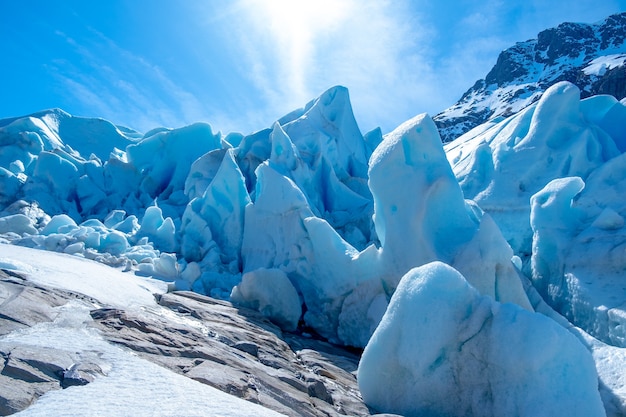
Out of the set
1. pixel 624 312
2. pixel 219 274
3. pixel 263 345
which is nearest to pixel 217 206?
pixel 219 274

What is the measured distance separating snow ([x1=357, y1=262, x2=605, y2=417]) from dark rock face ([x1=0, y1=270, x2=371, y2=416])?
1.69ft

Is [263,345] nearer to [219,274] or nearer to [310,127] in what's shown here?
[219,274]

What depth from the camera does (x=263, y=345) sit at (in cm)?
644

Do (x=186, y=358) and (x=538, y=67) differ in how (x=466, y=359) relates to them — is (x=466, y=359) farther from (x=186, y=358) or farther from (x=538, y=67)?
(x=538, y=67)

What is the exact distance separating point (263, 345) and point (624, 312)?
5.19 metres


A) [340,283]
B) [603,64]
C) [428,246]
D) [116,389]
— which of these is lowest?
[116,389]

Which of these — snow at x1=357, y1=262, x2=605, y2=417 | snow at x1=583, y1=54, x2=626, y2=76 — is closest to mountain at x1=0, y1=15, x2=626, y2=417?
snow at x1=357, y1=262, x2=605, y2=417

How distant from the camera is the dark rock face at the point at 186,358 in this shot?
10.6 feet

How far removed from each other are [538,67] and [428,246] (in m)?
57.9

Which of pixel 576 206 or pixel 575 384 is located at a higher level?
pixel 576 206

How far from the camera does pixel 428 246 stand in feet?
26.8

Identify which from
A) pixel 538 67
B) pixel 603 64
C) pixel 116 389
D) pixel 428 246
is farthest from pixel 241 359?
pixel 538 67

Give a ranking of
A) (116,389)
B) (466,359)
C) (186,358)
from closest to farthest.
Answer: (116,389), (186,358), (466,359)

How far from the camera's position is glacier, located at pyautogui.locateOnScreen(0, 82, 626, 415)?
→ 4.85 metres
